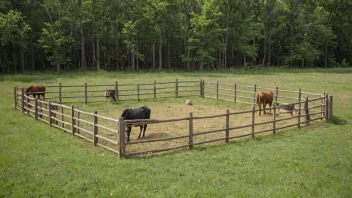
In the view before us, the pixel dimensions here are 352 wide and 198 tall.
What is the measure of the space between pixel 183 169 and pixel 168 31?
4585 cm

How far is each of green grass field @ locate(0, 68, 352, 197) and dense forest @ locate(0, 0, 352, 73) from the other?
2856 centimetres

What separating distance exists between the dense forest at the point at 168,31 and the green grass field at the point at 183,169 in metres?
28.6

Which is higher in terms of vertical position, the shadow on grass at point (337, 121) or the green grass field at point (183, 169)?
the shadow on grass at point (337, 121)

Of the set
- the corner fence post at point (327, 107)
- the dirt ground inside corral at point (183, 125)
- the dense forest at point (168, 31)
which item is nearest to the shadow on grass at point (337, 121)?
the corner fence post at point (327, 107)

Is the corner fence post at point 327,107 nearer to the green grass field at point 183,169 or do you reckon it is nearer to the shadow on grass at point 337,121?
the shadow on grass at point 337,121

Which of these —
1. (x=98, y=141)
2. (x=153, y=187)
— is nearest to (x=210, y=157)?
(x=153, y=187)

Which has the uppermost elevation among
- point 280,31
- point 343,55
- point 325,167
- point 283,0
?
point 283,0

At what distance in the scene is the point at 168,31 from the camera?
2047 inches

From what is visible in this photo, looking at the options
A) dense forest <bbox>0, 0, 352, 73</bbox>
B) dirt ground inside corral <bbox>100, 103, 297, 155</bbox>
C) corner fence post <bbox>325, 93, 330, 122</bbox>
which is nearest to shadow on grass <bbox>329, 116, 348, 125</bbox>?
corner fence post <bbox>325, 93, 330, 122</bbox>

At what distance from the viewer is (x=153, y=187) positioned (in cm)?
691

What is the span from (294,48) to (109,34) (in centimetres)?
3083

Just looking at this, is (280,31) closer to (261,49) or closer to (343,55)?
(261,49)

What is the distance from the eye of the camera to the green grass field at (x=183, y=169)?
6.77m

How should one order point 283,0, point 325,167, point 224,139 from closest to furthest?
1. point 325,167
2. point 224,139
3. point 283,0
